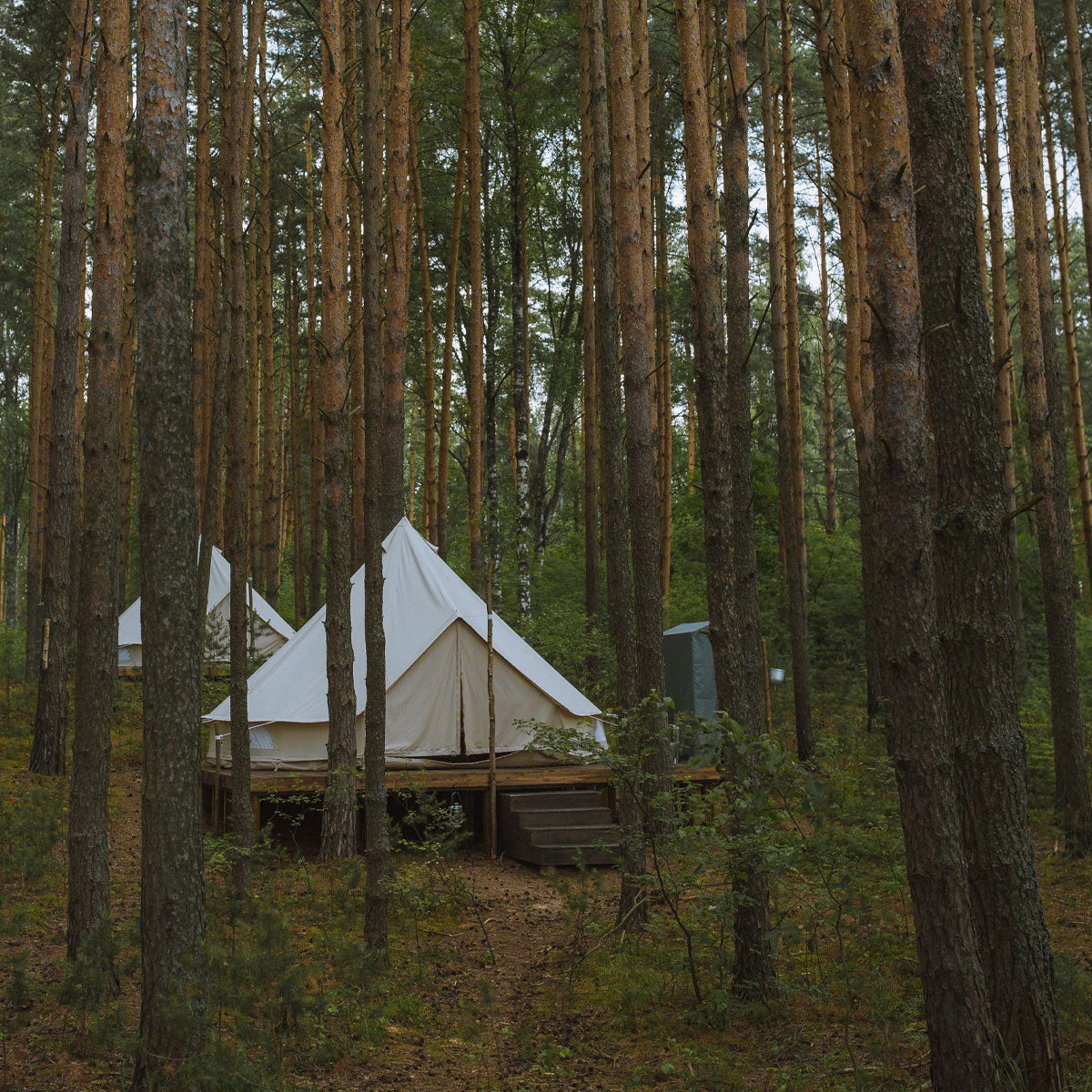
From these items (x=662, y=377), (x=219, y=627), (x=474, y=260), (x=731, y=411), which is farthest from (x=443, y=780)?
(x=662, y=377)

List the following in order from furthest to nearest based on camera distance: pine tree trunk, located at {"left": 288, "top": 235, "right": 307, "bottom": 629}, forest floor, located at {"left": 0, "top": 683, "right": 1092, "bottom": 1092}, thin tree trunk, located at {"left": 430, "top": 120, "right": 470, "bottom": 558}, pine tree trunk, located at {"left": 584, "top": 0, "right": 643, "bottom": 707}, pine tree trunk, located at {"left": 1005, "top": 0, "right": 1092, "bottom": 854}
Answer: pine tree trunk, located at {"left": 288, "top": 235, "right": 307, "bottom": 629}, thin tree trunk, located at {"left": 430, "top": 120, "right": 470, "bottom": 558}, pine tree trunk, located at {"left": 1005, "top": 0, "right": 1092, "bottom": 854}, pine tree trunk, located at {"left": 584, "top": 0, "right": 643, "bottom": 707}, forest floor, located at {"left": 0, "top": 683, "right": 1092, "bottom": 1092}

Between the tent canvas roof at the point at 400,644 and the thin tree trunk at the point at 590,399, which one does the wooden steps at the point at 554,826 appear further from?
the thin tree trunk at the point at 590,399

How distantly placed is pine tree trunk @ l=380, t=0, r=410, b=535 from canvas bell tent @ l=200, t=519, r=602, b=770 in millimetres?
1258

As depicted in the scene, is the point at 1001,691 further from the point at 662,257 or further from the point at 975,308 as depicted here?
the point at 662,257

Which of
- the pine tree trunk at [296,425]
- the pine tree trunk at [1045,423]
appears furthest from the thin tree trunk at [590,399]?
the pine tree trunk at [296,425]

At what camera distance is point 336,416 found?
292 inches

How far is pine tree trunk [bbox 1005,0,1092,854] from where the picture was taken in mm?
8555

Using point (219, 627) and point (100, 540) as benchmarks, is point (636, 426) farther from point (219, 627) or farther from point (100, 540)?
point (219, 627)

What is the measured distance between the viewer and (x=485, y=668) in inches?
387

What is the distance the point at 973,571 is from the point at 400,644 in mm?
6674

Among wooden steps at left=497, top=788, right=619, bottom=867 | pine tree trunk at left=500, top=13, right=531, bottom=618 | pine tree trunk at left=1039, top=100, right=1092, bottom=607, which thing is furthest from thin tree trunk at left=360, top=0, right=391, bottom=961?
pine tree trunk at left=500, top=13, right=531, bottom=618

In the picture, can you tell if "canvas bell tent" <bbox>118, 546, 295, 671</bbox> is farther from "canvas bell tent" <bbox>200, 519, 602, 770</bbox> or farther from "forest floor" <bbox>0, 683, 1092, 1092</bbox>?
"forest floor" <bbox>0, 683, 1092, 1092</bbox>

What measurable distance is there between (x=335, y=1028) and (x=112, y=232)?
4.28 metres

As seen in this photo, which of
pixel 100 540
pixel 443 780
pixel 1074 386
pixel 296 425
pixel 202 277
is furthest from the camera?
pixel 296 425
